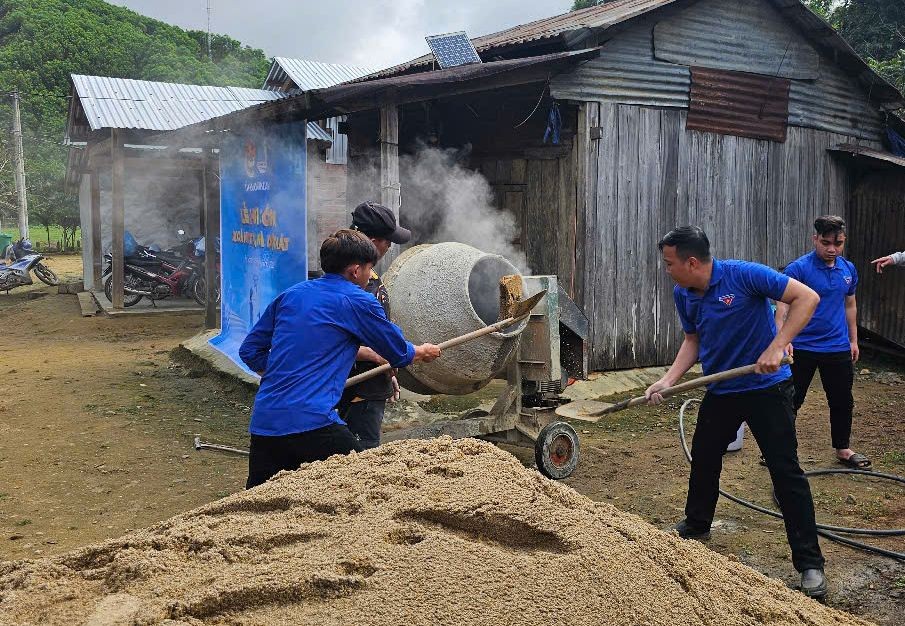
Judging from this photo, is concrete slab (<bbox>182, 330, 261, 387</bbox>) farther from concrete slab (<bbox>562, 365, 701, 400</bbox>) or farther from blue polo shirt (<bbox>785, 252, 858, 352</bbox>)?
blue polo shirt (<bbox>785, 252, 858, 352</bbox>)

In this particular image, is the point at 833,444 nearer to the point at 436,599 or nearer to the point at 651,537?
the point at 651,537

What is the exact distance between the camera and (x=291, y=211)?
7.93 meters

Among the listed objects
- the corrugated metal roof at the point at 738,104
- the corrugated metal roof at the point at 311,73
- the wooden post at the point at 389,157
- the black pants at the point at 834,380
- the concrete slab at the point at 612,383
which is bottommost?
the concrete slab at the point at 612,383

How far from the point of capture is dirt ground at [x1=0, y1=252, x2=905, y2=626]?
463 cm

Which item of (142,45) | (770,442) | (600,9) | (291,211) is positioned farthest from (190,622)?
(142,45)

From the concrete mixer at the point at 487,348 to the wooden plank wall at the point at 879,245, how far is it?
644cm

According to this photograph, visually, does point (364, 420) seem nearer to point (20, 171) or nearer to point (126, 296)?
point (126, 296)

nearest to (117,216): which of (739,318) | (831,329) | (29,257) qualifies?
(29,257)

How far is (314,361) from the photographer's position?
11.5 ft

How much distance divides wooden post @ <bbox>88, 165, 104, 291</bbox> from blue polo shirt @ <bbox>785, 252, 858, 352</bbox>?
46.3ft

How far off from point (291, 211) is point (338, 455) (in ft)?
16.3

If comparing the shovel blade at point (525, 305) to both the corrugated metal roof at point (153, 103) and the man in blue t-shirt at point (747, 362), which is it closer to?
the man in blue t-shirt at point (747, 362)

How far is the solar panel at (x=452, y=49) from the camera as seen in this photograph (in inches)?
320

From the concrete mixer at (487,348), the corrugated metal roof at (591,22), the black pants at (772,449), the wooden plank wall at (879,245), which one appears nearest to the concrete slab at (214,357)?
the concrete mixer at (487,348)
